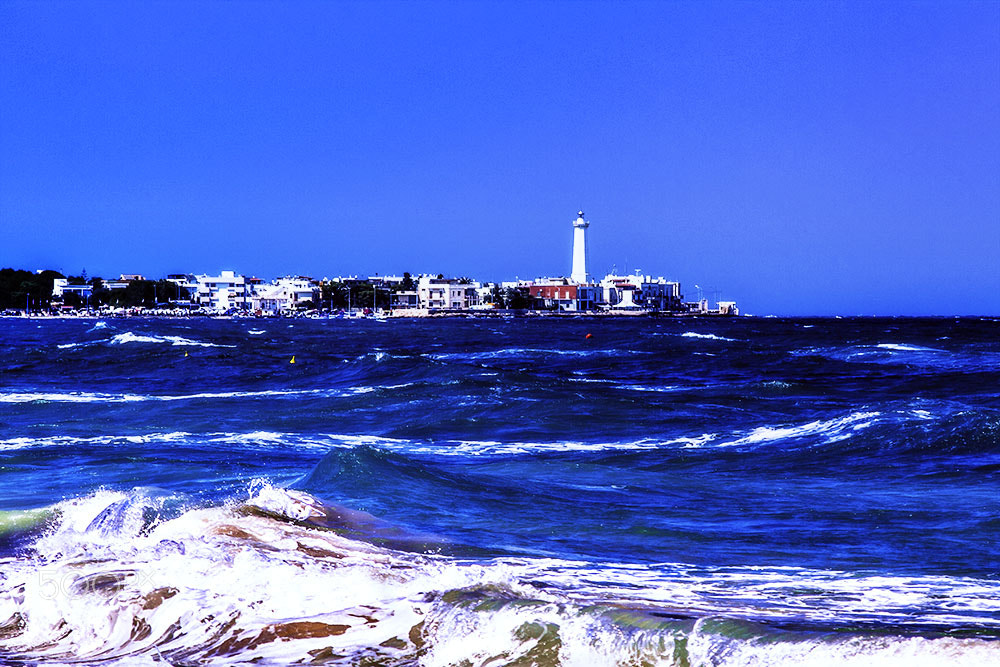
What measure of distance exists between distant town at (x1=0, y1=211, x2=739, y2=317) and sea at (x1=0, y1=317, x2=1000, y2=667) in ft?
514

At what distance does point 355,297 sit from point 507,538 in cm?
18325

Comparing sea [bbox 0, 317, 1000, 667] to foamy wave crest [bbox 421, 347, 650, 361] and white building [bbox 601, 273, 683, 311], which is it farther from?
white building [bbox 601, 273, 683, 311]

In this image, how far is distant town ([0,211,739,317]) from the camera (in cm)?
17738

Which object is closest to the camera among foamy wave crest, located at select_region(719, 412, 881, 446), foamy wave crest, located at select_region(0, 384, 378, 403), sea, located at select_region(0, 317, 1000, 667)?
sea, located at select_region(0, 317, 1000, 667)

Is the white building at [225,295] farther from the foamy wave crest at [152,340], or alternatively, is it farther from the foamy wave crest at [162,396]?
the foamy wave crest at [162,396]

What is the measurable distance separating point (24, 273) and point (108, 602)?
21190 cm

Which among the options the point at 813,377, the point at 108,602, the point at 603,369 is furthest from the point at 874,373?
the point at 108,602

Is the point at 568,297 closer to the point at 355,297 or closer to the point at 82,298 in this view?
the point at 355,297

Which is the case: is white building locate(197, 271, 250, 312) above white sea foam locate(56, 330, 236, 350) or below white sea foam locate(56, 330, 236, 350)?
above

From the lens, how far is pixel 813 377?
1083 inches

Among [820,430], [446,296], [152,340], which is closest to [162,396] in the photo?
[820,430]

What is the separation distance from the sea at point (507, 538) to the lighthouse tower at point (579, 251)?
554 feet

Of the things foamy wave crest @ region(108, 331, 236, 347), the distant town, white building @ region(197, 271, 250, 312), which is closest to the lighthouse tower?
the distant town

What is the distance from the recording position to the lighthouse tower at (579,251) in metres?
185
